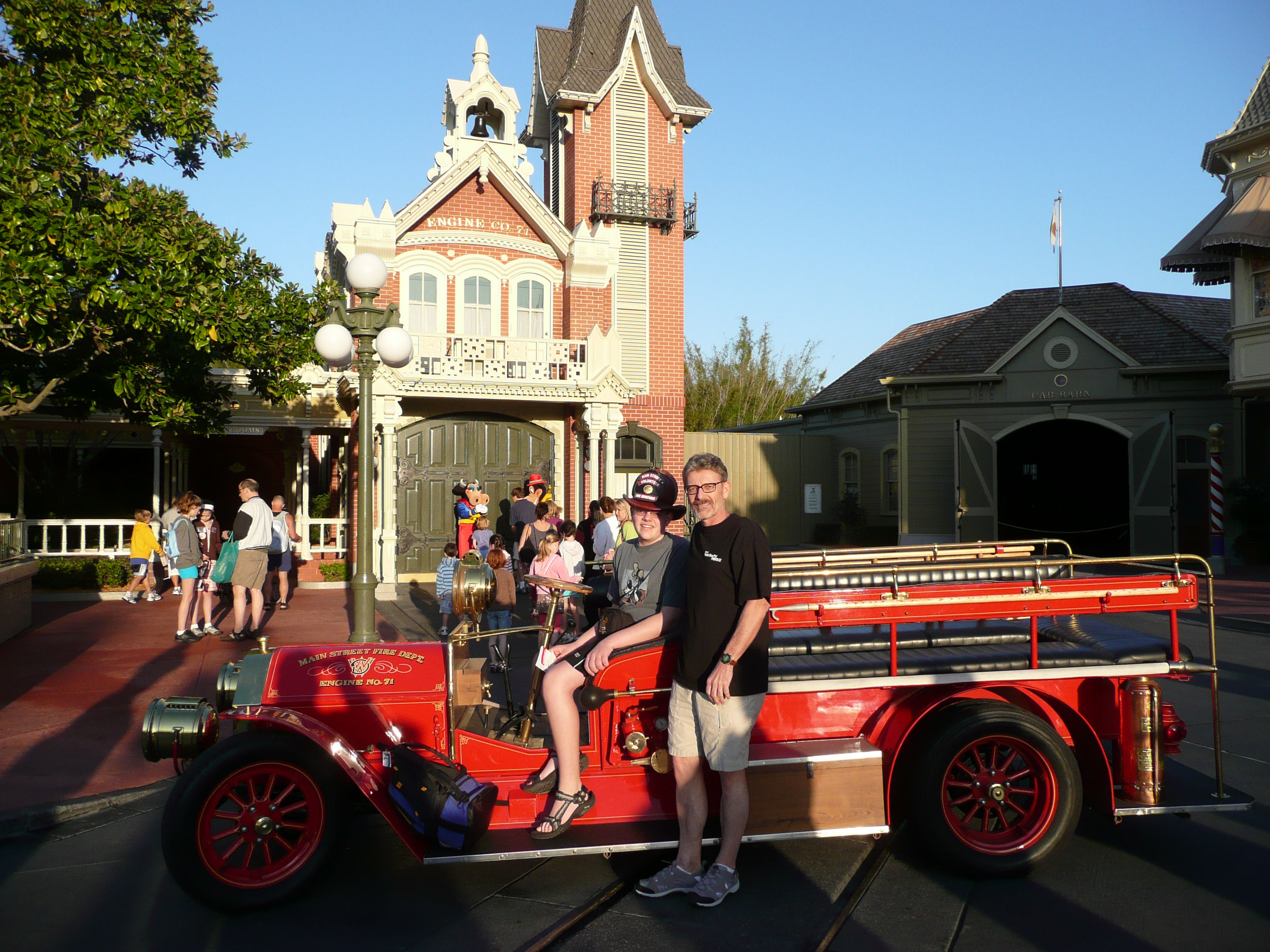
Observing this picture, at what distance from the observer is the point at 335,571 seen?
675 inches

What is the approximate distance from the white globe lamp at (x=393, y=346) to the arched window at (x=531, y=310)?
1110cm

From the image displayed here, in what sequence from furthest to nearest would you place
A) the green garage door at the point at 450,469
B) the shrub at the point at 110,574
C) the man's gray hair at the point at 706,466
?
the green garage door at the point at 450,469
the shrub at the point at 110,574
the man's gray hair at the point at 706,466

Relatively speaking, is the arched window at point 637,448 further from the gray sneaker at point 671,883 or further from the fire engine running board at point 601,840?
the gray sneaker at point 671,883

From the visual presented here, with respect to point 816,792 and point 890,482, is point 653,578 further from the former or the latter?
point 890,482

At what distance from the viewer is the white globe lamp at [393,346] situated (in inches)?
316

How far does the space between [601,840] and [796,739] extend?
106 centimetres

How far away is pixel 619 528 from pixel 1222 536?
14105 millimetres

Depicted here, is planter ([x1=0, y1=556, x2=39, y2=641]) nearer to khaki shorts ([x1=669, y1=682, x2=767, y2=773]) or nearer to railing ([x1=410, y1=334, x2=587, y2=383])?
railing ([x1=410, y1=334, x2=587, y2=383])

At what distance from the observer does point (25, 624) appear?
1204 centimetres

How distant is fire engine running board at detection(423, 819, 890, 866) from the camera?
158 inches

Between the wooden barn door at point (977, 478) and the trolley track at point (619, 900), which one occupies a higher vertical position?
the wooden barn door at point (977, 478)

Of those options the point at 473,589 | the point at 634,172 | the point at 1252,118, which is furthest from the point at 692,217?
the point at 473,589

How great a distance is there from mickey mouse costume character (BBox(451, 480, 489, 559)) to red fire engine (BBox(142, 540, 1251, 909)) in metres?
8.22

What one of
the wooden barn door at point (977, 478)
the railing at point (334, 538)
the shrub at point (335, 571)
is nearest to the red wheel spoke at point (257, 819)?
the shrub at point (335, 571)
